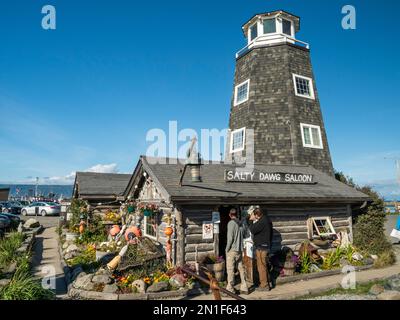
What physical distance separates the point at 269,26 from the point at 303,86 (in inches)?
231

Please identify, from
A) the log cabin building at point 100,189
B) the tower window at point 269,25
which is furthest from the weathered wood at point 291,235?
the tower window at point 269,25

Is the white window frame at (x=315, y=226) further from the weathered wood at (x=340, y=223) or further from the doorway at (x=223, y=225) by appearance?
the doorway at (x=223, y=225)

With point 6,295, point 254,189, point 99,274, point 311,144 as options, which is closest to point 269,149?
point 311,144

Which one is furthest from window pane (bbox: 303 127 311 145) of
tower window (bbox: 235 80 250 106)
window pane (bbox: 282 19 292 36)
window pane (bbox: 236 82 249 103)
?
window pane (bbox: 282 19 292 36)

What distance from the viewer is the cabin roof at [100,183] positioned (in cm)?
2239

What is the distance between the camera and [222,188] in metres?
12.4

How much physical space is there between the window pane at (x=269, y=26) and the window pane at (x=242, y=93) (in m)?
4.87

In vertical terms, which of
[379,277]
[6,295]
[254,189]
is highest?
[254,189]

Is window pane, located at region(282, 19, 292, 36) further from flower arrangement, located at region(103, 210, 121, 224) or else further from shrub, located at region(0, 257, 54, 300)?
shrub, located at region(0, 257, 54, 300)

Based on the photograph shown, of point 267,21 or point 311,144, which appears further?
point 267,21

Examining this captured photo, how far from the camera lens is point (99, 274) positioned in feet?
31.2

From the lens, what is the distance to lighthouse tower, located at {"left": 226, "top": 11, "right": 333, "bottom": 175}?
2206cm

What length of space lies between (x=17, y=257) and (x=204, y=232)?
8.35 m
